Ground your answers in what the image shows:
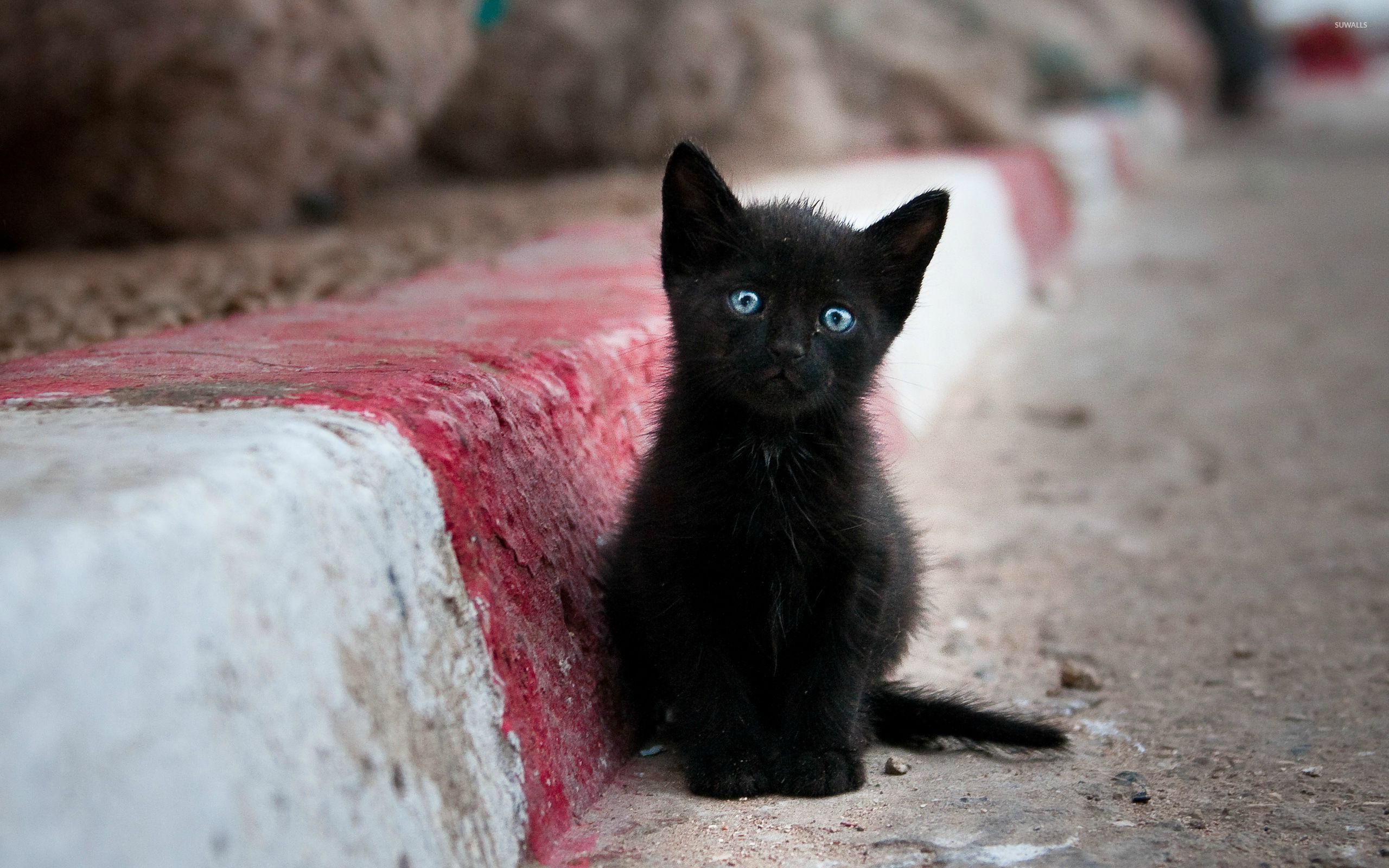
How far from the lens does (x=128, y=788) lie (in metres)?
1.05

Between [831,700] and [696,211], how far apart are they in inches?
31.6

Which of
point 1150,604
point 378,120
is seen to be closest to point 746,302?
point 1150,604

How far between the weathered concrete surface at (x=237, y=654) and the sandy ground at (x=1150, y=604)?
13.9 inches

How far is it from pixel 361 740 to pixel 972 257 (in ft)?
13.9

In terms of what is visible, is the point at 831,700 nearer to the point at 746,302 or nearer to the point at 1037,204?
the point at 746,302

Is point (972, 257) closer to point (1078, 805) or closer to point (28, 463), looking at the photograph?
point (1078, 805)

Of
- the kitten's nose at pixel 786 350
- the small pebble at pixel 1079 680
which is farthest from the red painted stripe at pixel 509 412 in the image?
the small pebble at pixel 1079 680

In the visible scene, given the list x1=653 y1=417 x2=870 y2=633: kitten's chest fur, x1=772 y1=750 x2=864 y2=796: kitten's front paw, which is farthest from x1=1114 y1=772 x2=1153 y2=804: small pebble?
x1=653 y1=417 x2=870 y2=633: kitten's chest fur

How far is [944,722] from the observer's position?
2.08 metres

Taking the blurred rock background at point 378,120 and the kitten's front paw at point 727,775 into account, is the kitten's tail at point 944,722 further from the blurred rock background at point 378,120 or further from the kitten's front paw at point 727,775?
the blurred rock background at point 378,120

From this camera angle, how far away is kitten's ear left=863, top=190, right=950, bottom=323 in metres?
2.09

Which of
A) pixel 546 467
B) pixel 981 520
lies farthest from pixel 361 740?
pixel 981 520

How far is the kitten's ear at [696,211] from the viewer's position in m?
2.00

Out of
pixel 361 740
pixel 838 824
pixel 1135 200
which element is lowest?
pixel 838 824
